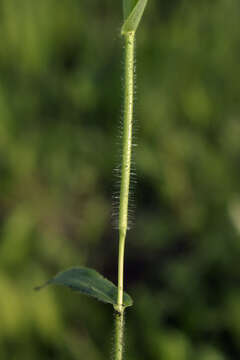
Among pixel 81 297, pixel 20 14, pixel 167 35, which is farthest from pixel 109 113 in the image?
pixel 81 297

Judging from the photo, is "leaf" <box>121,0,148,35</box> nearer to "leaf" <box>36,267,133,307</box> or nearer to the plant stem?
the plant stem

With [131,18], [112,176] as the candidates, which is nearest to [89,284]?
[131,18]

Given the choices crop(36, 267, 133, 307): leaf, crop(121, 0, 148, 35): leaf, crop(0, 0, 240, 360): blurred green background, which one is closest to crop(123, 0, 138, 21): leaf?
crop(121, 0, 148, 35): leaf

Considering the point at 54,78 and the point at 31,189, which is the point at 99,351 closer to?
the point at 31,189

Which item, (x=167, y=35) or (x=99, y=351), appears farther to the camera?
(x=167, y=35)

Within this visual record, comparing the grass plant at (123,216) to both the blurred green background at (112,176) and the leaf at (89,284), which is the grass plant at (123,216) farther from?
the blurred green background at (112,176)

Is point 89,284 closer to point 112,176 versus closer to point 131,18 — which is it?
point 131,18
